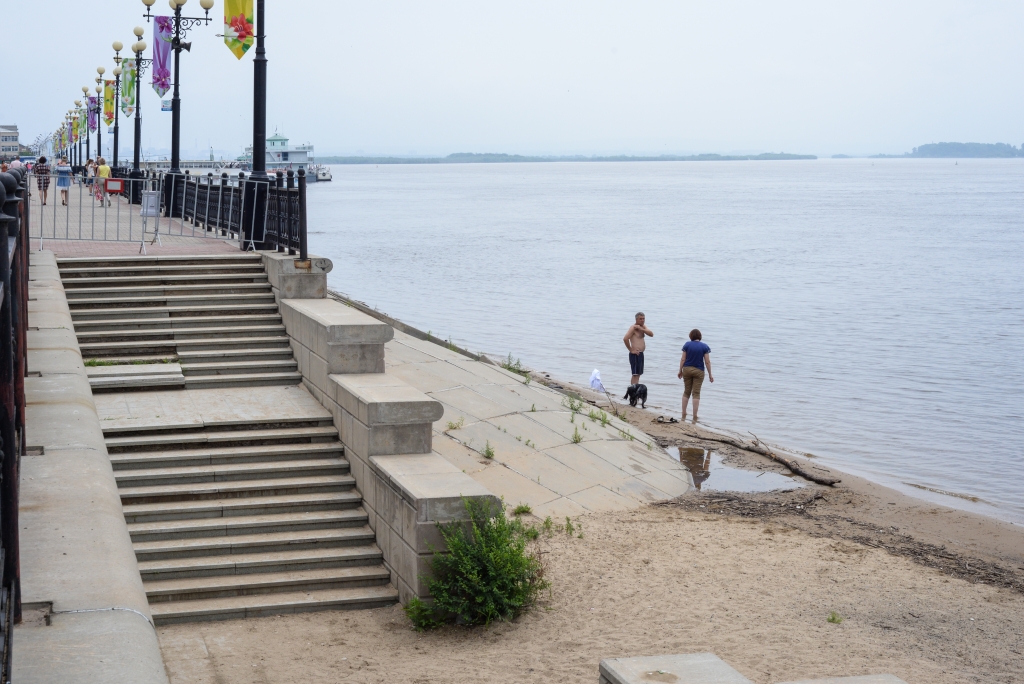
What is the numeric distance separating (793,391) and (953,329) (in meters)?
14.1

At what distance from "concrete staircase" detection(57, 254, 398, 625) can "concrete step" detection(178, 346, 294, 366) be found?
0.02 metres

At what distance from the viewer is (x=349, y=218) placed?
106m

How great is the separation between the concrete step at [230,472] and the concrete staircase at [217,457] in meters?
0.01

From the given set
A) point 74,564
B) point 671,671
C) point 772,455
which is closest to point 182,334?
point 74,564

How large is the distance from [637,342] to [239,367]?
9557 mm

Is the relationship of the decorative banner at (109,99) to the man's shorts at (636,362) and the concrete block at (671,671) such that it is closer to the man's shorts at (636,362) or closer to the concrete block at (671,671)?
the man's shorts at (636,362)

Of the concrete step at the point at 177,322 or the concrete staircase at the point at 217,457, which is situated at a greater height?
the concrete step at the point at 177,322

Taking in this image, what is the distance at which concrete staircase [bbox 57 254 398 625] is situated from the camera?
9.74m

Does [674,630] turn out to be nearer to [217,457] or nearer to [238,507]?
[238,507]

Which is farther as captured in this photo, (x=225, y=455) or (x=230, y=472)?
(x=225, y=455)

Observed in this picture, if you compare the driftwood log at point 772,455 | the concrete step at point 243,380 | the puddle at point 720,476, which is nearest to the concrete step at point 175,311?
the concrete step at point 243,380

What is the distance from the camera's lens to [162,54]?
110 feet

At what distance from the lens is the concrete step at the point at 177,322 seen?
13555 millimetres

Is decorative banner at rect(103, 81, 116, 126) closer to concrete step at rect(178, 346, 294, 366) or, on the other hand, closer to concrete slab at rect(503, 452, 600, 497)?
concrete step at rect(178, 346, 294, 366)
